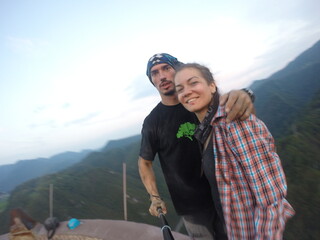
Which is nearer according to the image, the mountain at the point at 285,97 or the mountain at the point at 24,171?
the mountain at the point at 285,97

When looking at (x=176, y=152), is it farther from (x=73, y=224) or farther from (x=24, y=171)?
(x=24, y=171)

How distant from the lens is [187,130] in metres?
2.36

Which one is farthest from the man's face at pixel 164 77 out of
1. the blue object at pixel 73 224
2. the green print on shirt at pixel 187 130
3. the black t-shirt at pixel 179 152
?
the blue object at pixel 73 224

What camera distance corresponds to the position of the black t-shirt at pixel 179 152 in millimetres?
2412

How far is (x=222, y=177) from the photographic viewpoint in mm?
1521

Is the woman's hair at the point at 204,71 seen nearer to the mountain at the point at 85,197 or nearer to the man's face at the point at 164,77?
the man's face at the point at 164,77

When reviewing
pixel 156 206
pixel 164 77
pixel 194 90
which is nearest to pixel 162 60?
pixel 164 77

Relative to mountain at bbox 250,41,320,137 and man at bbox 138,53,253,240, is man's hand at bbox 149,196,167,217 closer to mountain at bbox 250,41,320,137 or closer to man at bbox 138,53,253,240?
man at bbox 138,53,253,240

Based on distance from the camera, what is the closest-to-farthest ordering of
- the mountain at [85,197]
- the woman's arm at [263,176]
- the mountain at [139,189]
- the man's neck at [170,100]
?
1. the woman's arm at [263,176]
2. the man's neck at [170,100]
3. the mountain at [139,189]
4. the mountain at [85,197]

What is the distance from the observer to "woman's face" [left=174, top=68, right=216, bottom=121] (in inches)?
70.3

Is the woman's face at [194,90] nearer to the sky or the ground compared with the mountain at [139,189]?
nearer to the sky

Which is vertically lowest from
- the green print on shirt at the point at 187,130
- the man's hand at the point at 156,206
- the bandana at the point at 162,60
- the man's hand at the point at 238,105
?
the man's hand at the point at 156,206

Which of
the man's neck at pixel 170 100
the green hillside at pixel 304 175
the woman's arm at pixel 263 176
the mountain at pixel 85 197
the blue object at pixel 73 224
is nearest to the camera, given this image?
the woman's arm at pixel 263 176

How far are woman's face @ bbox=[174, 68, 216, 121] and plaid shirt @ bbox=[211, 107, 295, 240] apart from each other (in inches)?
11.2
